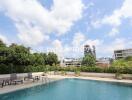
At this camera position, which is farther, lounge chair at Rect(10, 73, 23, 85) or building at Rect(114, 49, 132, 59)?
building at Rect(114, 49, 132, 59)

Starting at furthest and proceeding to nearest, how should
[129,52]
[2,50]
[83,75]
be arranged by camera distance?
[129,52], [83,75], [2,50]

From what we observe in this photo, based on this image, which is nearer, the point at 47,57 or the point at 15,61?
the point at 15,61

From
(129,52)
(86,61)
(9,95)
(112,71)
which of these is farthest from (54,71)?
(129,52)

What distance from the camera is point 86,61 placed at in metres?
64.4

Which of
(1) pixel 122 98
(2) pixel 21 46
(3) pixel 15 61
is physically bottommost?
(1) pixel 122 98

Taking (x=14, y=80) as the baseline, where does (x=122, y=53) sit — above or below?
above

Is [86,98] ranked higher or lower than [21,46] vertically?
lower

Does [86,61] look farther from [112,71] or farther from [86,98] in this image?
[86,98]

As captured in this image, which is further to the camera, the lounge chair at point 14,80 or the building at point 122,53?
the building at point 122,53

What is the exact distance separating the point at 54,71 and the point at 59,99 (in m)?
28.7

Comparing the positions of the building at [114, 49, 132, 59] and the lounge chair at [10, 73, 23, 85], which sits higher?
the building at [114, 49, 132, 59]

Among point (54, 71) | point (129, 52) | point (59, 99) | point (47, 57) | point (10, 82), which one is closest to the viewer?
point (59, 99)

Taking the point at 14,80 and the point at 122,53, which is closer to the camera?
the point at 14,80

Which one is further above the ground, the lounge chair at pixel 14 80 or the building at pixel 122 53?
the building at pixel 122 53
